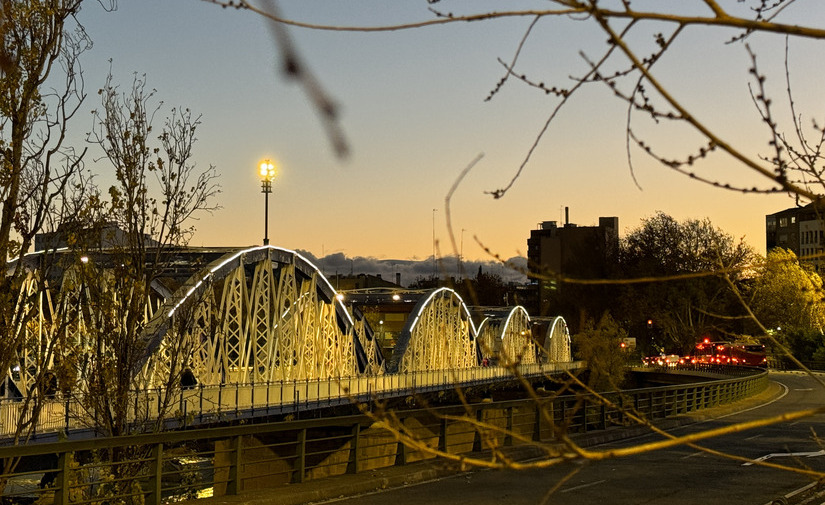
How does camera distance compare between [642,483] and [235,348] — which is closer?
[642,483]

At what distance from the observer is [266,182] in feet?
145

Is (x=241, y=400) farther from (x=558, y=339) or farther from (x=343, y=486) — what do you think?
(x=558, y=339)

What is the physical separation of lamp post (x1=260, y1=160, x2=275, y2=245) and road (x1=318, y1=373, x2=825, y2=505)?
1778cm

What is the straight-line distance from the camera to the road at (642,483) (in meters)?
17.0

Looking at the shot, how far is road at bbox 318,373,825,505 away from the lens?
17041mm

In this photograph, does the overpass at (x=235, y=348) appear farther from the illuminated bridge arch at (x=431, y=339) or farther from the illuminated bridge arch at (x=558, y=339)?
the illuminated bridge arch at (x=558, y=339)

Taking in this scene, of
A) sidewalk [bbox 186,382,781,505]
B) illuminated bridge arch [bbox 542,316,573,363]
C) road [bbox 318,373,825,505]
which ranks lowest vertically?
road [bbox 318,373,825,505]

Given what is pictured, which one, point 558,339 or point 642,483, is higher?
point 558,339

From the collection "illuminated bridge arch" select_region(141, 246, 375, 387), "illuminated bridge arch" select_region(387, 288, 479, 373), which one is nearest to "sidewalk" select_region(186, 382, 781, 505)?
"illuminated bridge arch" select_region(141, 246, 375, 387)

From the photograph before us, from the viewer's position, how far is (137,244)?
17.5 m

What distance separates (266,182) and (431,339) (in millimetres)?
42695

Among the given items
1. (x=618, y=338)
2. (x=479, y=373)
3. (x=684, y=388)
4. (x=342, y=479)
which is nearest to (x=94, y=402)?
(x=342, y=479)

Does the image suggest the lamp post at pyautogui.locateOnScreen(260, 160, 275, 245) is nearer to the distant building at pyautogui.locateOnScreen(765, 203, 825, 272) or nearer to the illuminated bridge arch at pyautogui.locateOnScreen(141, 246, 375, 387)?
the illuminated bridge arch at pyautogui.locateOnScreen(141, 246, 375, 387)

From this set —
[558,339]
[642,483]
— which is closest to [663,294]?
[558,339]
